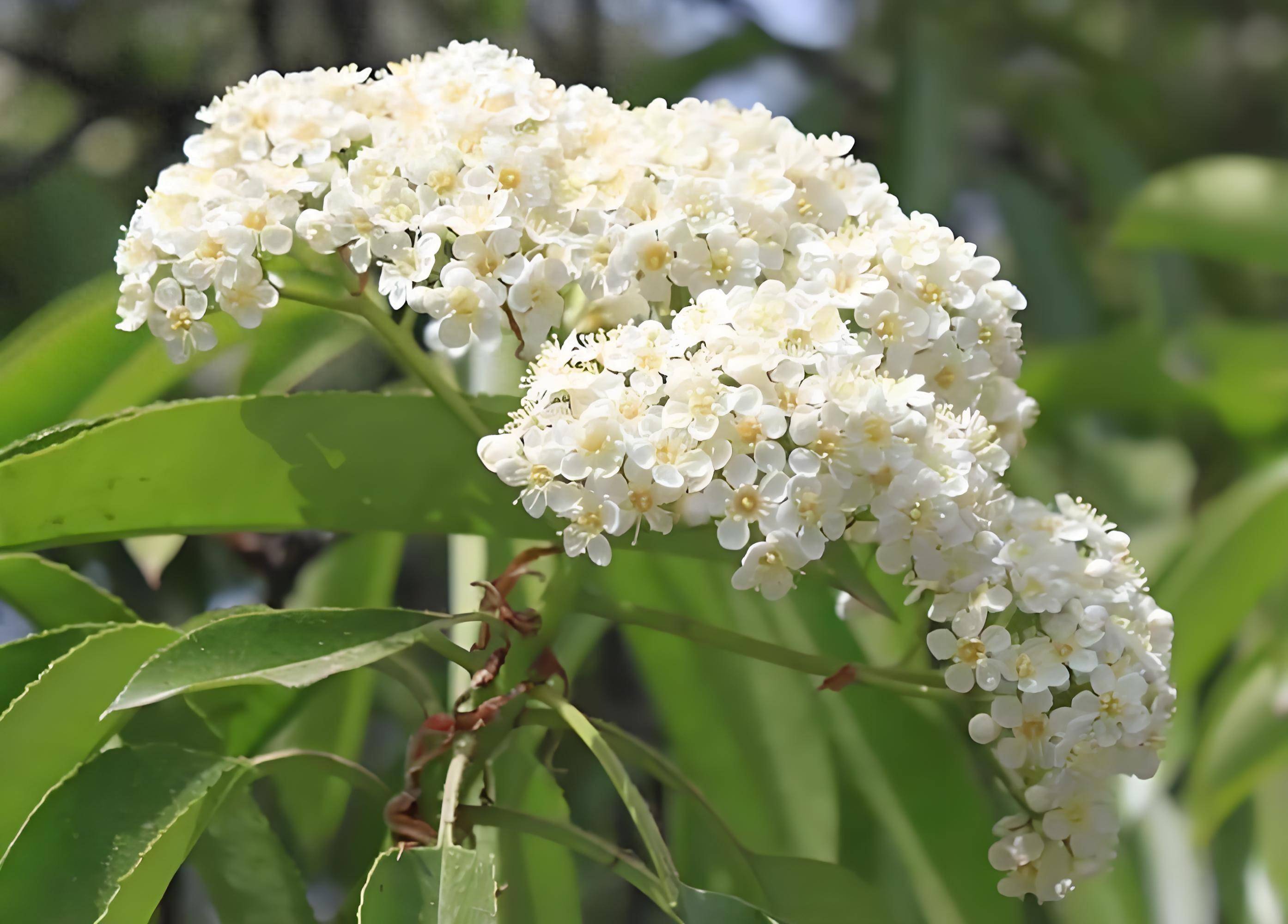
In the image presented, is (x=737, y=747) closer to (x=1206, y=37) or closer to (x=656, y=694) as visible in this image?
(x=656, y=694)

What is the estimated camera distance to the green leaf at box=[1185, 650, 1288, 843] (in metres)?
1.00

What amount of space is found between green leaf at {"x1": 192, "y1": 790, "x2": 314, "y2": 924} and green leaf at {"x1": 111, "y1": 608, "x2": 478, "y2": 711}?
142mm

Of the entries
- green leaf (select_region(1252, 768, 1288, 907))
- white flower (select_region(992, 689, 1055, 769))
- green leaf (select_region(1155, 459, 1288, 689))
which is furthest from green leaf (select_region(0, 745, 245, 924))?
green leaf (select_region(1252, 768, 1288, 907))

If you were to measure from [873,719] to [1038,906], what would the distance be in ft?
0.81

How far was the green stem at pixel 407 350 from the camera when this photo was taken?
574 millimetres

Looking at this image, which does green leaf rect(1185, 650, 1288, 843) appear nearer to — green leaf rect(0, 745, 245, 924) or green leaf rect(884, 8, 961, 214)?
green leaf rect(884, 8, 961, 214)

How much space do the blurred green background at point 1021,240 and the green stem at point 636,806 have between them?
0.23 meters

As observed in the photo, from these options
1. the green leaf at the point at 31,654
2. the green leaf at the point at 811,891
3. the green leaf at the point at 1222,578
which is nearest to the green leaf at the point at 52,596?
the green leaf at the point at 31,654

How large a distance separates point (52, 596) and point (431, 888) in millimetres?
305

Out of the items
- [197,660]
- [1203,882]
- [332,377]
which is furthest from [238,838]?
[1203,882]

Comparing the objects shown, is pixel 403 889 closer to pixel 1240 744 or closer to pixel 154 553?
pixel 154 553

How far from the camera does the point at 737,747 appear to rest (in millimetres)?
835

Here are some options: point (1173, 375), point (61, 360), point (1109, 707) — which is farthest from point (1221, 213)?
point (61, 360)

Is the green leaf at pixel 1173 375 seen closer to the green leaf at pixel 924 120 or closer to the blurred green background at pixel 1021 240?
the blurred green background at pixel 1021 240
